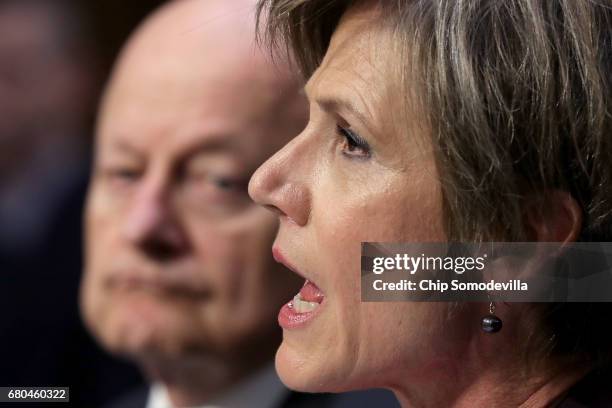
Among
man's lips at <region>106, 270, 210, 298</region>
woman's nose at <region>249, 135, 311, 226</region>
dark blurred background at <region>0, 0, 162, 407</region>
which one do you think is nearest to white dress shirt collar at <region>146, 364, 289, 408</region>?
man's lips at <region>106, 270, 210, 298</region>

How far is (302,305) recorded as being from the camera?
0.97m

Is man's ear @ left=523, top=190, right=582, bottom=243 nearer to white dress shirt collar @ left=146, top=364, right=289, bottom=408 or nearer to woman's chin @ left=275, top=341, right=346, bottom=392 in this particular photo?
woman's chin @ left=275, top=341, right=346, bottom=392

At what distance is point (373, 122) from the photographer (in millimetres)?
906

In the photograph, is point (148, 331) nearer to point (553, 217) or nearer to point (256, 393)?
point (256, 393)

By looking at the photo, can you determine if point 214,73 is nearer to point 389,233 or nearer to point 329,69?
point 329,69

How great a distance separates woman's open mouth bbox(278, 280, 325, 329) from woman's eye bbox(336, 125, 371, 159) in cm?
12

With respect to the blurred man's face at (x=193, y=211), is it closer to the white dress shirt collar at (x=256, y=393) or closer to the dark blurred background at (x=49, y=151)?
the white dress shirt collar at (x=256, y=393)

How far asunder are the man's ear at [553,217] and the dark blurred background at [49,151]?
3.43 ft

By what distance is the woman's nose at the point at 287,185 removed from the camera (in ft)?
3.09

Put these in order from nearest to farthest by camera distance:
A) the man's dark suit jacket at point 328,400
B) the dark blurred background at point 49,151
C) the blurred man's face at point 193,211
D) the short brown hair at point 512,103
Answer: the short brown hair at point 512,103, the man's dark suit jacket at point 328,400, the blurred man's face at point 193,211, the dark blurred background at point 49,151

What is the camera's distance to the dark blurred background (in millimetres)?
1841

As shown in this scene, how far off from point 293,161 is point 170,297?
49 centimetres

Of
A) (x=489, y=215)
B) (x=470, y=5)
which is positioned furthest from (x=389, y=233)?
(x=470, y=5)

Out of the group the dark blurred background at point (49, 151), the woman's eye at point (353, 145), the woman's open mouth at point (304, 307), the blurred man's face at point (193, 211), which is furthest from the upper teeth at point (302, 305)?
the dark blurred background at point (49, 151)
